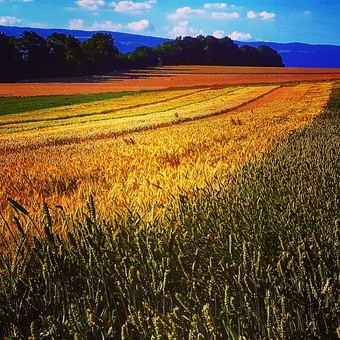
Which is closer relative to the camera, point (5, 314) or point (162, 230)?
point (5, 314)

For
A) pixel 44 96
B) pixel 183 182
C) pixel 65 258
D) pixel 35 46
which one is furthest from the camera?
pixel 35 46

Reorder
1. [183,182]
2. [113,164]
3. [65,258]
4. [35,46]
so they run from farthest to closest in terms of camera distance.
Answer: [35,46]
[113,164]
[183,182]
[65,258]

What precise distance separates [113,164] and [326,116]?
29.5ft

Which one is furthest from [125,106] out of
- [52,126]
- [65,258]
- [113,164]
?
[65,258]

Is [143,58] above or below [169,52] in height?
below

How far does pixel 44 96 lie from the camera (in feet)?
148

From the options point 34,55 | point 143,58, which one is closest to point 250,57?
point 143,58

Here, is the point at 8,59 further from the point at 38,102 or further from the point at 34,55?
the point at 38,102

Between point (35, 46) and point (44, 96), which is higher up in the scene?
point (35, 46)

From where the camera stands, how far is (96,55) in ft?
258

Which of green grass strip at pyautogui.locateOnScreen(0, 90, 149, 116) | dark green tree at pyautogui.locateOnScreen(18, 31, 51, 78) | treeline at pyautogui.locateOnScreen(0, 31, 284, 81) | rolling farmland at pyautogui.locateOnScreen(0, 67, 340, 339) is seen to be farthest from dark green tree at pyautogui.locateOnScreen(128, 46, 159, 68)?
rolling farmland at pyautogui.locateOnScreen(0, 67, 340, 339)

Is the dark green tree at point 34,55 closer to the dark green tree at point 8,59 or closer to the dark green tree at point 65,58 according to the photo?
the dark green tree at point 65,58

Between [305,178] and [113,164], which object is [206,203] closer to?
[305,178]

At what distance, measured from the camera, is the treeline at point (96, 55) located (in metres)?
69.8
